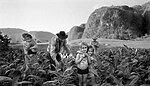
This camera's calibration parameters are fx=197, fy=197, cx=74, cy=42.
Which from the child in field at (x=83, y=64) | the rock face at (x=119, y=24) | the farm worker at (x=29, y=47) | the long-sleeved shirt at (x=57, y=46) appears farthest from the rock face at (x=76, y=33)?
the child in field at (x=83, y=64)

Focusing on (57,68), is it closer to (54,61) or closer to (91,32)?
(54,61)

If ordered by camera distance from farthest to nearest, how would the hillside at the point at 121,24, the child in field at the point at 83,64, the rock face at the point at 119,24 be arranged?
the hillside at the point at 121,24 → the rock face at the point at 119,24 → the child in field at the point at 83,64

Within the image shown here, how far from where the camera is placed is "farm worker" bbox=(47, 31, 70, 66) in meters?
4.88

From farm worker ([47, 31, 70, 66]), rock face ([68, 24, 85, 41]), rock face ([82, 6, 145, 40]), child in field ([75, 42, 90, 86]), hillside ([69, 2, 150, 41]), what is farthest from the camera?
rock face ([68, 24, 85, 41])

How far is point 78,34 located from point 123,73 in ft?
146

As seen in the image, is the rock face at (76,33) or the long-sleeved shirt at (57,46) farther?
the rock face at (76,33)

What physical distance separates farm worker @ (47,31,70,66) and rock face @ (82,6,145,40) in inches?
1258

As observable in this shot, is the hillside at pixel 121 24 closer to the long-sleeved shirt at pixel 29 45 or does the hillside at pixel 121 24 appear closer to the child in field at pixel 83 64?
the long-sleeved shirt at pixel 29 45

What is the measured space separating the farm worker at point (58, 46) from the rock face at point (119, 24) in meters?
31.9

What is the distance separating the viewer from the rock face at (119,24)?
122 feet

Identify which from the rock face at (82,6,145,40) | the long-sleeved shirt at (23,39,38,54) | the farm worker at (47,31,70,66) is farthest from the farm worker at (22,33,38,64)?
the rock face at (82,6,145,40)

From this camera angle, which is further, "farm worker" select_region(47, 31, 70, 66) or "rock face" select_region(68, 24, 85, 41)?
"rock face" select_region(68, 24, 85, 41)

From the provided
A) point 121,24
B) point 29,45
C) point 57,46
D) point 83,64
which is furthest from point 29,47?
point 121,24

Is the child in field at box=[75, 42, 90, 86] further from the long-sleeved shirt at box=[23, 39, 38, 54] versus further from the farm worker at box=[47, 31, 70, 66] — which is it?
the long-sleeved shirt at box=[23, 39, 38, 54]
